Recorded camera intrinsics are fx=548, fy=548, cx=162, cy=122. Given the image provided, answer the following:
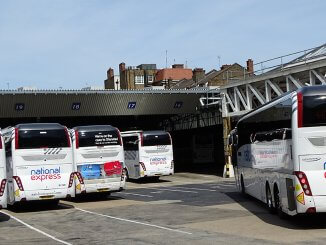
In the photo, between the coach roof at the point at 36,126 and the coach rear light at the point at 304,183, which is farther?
the coach roof at the point at 36,126

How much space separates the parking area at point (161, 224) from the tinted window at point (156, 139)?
15.0 metres

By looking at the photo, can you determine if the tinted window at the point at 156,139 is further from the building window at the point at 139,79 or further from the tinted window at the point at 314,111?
the building window at the point at 139,79

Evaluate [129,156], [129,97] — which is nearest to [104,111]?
[129,97]

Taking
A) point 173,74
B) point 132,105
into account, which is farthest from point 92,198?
point 173,74

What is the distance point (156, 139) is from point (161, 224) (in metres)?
23.1

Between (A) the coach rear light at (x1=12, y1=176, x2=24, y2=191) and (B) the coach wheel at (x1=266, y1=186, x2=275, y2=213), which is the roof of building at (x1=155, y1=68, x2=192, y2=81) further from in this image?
(B) the coach wheel at (x1=266, y1=186, x2=275, y2=213)

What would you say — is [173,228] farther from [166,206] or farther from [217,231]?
[166,206]

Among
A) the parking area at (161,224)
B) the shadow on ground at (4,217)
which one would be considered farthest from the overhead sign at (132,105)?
the shadow on ground at (4,217)

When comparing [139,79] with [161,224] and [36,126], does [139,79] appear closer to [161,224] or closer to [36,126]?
[36,126]

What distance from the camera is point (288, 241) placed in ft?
37.6

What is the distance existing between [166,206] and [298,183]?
340 inches

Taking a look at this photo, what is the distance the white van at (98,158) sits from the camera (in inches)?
952

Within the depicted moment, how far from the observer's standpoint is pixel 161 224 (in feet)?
50.1

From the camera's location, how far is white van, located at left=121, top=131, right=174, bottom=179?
37.8 m
